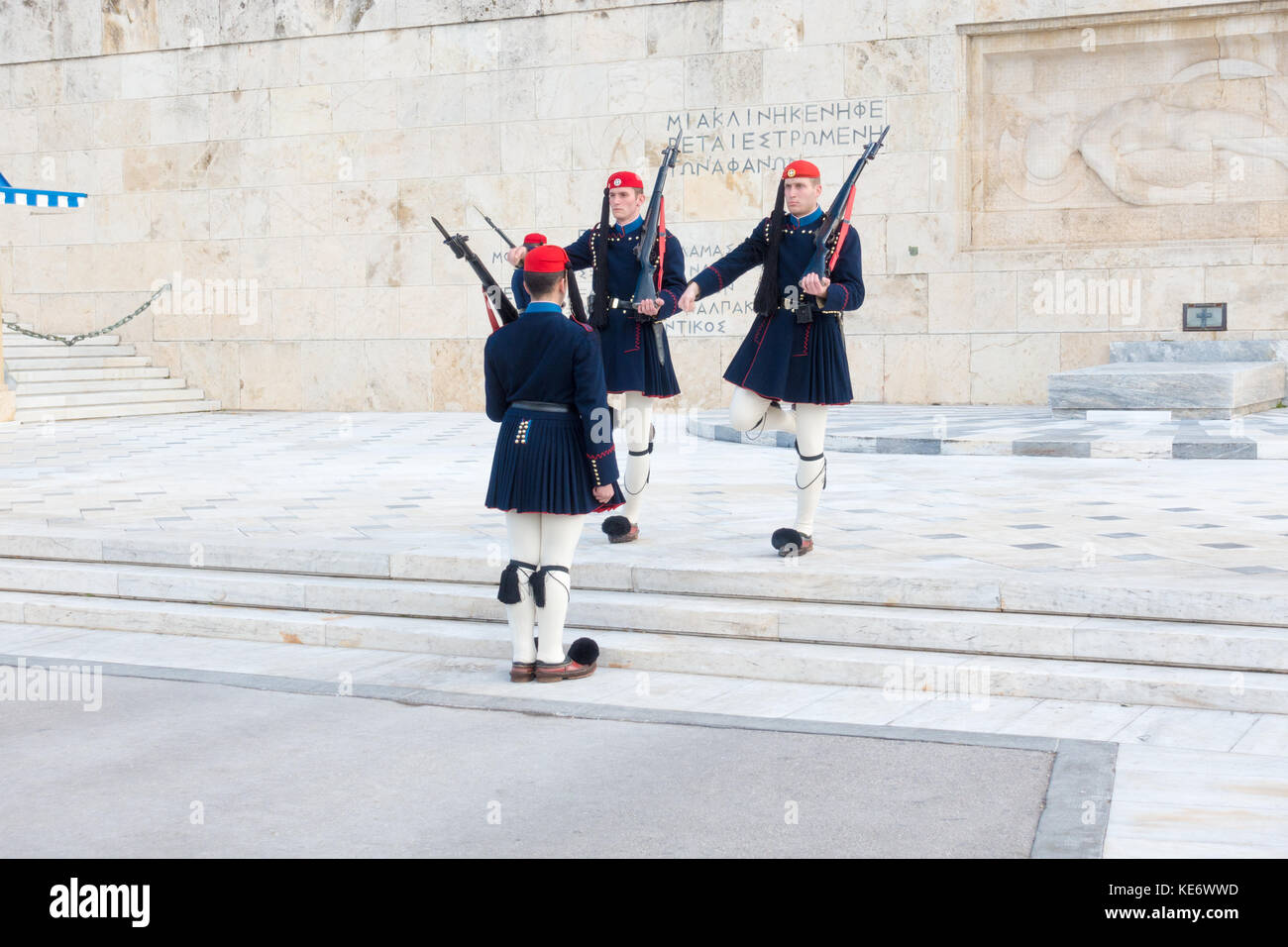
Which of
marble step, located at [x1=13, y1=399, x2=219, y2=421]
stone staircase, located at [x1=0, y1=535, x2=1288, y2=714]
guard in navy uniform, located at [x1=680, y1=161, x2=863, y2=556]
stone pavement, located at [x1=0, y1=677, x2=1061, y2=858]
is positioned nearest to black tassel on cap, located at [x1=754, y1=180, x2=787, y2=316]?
guard in navy uniform, located at [x1=680, y1=161, x2=863, y2=556]

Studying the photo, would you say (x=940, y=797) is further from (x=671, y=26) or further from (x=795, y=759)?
(x=671, y=26)

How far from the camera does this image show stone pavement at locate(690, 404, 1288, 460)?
10.3 meters

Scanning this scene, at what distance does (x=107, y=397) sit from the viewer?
17.2m

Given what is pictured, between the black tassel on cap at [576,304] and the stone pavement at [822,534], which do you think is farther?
the black tassel on cap at [576,304]

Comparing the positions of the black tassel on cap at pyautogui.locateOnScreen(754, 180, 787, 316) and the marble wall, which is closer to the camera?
the black tassel on cap at pyautogui.locateOnScreen(754, 180, 787, 316)

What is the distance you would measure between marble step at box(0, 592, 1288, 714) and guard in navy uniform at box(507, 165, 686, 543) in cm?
124

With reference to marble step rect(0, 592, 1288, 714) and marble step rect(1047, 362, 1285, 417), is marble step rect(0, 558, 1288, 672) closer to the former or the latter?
marble step rect(0, 592, 1288, 714)

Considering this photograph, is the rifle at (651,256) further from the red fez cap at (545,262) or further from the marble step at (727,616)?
the red fez cap at (545,262)

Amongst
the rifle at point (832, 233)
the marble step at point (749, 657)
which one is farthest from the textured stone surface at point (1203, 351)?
the marble step at point (749, 657)

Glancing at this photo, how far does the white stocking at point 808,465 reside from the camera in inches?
263

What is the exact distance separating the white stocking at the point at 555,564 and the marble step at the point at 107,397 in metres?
12.2

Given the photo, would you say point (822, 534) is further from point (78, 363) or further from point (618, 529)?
point (78, 363)

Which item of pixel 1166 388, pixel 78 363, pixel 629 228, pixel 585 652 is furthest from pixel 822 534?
pixel 78 363

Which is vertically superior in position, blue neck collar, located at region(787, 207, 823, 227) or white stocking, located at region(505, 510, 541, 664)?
blue neck collar, located at region(787, 207, 823, 227)
